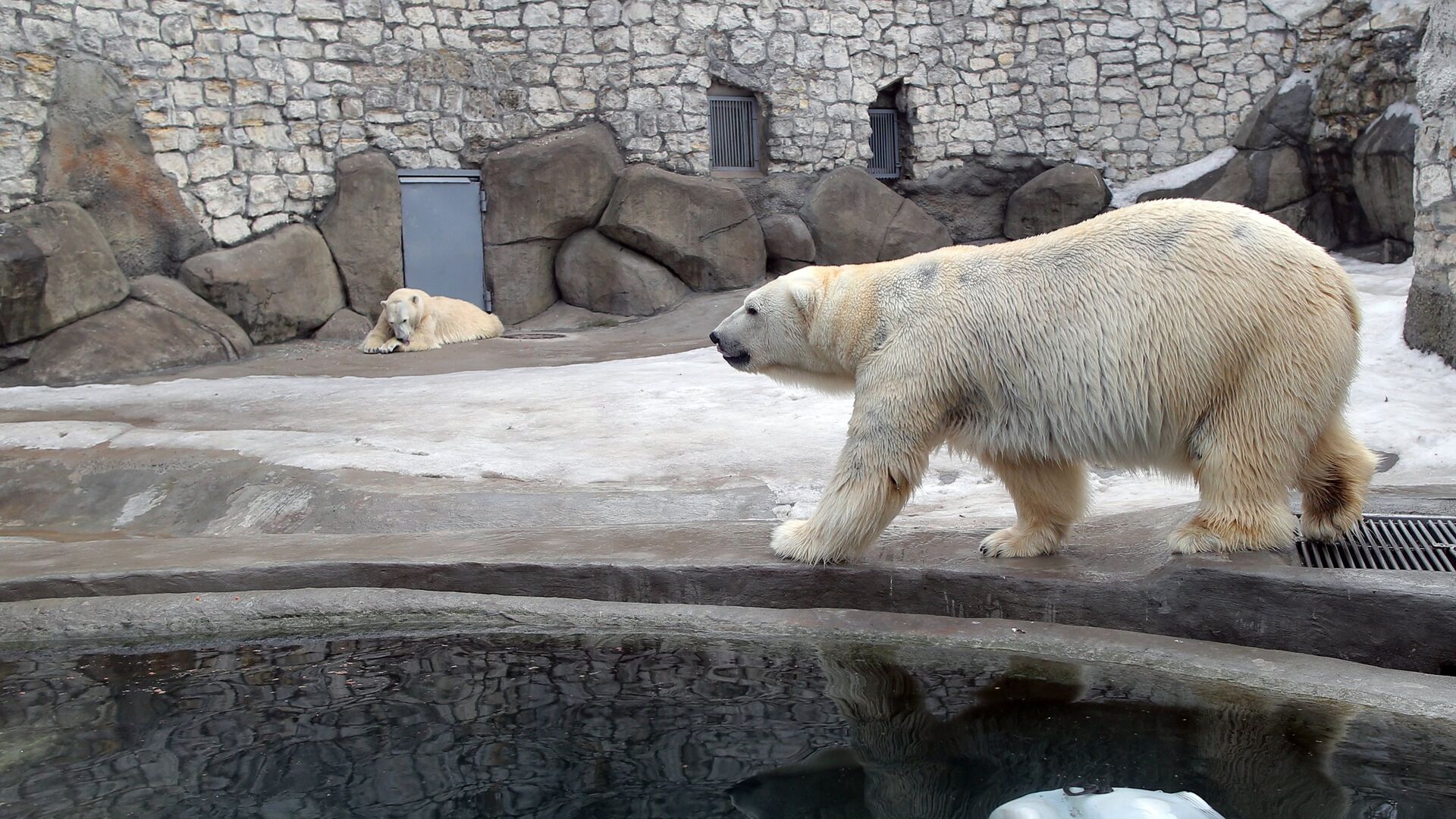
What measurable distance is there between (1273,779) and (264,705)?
250 cm

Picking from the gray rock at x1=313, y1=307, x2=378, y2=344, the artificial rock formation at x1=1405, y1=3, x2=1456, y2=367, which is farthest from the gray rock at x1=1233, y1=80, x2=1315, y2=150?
the gray rock at x1=313, y1=307, x2=378, y2=344

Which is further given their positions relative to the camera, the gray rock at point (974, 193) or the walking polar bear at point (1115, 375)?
the gray rock at point (974, 193)

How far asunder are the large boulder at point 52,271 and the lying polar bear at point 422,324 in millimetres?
→ 2344

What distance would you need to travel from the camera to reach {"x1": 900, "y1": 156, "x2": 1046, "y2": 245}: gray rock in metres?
14.2

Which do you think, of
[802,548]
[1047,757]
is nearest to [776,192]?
[802,548]

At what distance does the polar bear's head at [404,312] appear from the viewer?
11.2 metres

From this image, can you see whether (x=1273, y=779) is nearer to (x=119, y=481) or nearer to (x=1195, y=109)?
(x=119, y=481)

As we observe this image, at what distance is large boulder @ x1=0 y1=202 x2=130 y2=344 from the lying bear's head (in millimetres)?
7934

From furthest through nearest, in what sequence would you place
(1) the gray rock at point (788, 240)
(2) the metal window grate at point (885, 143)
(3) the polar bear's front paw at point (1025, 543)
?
(2) the metal window grate at point (885, 143) → (1) the gray rock at point (788, 240) → (3) the polar bear's front paw at point (1025, 543)

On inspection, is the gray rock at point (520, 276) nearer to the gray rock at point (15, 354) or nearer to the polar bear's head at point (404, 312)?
the polar bear's head at point (404, 312)

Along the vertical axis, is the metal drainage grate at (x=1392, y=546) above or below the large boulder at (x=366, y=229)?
below

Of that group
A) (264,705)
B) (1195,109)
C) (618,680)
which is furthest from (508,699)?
(1195,109)

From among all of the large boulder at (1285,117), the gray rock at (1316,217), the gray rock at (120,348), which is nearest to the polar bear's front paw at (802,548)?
the gray rock at (120,348)

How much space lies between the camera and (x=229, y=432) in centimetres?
650
